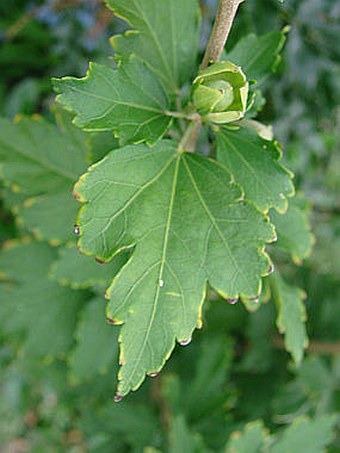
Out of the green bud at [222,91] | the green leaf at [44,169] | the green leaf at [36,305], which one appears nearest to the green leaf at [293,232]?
the green bud at [222,91]

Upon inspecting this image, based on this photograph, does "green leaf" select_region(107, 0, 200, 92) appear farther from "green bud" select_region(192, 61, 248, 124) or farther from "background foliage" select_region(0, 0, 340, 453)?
"background foliage" select_region(0, 0, 340, 453)

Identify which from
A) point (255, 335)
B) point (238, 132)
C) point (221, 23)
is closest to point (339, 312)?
point (255, 335)

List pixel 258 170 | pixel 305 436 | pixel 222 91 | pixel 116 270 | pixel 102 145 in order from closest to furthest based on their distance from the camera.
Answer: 1. pixel 222 91
2. pixel 258 170
3. pixel 102 145
4. pixel 116 270
5. pixel 305 436

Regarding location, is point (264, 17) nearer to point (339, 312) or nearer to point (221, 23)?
point (221, 23)

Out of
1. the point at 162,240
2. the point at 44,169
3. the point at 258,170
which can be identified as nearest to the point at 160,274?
the point at 162,240

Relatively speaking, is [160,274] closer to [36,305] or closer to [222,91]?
[222,91]

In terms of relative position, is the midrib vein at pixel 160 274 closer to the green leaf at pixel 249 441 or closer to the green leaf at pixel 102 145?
the green leaf at pixel 102 145

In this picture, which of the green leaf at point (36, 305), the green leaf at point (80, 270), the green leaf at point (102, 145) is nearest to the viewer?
the green leaf at point (102, 145)
